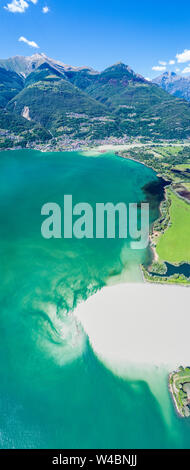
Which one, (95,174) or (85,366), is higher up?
(95,174)

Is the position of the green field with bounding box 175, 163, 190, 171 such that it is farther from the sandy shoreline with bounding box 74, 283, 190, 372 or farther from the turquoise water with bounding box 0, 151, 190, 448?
the sandy shoreline with bounding box 74, 283, 190, 372

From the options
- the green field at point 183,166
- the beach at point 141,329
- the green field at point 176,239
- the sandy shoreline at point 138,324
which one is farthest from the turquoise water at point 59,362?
the green field at point 183,166

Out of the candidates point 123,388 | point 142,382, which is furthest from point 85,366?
point 142,382

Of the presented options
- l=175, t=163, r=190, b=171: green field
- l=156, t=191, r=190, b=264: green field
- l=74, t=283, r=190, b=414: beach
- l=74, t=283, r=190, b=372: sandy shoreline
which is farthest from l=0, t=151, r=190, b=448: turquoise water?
l=175, t=163, r=190, b=171: green field

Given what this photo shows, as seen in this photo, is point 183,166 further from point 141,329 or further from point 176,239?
point 141,329

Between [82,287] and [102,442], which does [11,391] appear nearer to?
[102,442]

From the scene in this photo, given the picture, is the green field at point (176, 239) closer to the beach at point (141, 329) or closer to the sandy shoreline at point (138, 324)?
the beach at point (141, 329)
